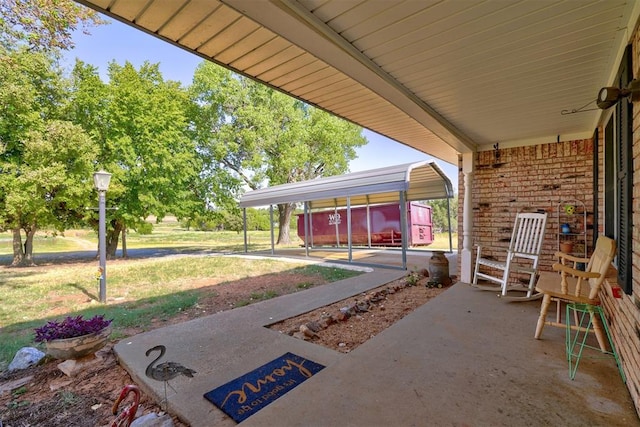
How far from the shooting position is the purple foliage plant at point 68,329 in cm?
264

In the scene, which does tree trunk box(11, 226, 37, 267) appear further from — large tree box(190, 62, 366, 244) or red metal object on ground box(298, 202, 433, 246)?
red metal object on ground box(298, 202, 433, 246)

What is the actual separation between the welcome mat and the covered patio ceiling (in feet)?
7.68

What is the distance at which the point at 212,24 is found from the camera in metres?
1.86

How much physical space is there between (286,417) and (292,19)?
2.29 meters

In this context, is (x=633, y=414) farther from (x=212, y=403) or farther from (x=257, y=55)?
(x=257, y=55)

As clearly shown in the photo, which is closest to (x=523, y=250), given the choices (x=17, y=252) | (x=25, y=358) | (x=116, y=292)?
(x=25, y=358)

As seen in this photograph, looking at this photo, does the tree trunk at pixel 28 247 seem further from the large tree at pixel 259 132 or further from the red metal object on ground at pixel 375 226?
the red metal object on ground at pixel 375 226

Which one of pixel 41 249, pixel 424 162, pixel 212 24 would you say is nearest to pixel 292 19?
pixel 212 24

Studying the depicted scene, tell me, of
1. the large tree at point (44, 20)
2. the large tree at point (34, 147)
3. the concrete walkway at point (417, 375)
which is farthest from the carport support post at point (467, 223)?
the large tree at point (34, 147)

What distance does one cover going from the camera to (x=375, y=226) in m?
11.9

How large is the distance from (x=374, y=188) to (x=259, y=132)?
1013 cm

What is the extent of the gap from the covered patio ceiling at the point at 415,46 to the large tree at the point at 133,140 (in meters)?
9.32

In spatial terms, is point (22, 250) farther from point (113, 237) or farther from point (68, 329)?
point (68, 329)

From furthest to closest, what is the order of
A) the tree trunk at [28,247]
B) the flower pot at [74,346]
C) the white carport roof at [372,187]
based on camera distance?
the tree trunk at [28,247], the white carport roof at [372,187], the flower pot at [74,346]
